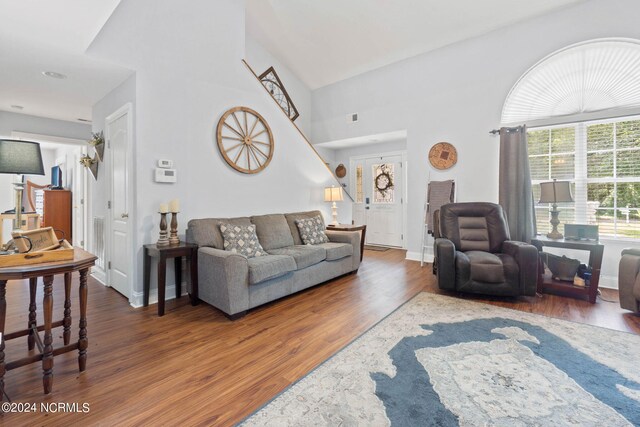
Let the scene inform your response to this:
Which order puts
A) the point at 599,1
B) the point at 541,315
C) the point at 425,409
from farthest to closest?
the point at 599,1 → the point at 541,315 → the point at 425,409

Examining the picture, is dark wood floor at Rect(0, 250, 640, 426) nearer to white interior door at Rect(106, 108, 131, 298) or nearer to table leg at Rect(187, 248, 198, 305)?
table leg at Rect(187, 248, 198, 305)

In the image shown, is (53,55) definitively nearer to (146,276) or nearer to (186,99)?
(186,99)

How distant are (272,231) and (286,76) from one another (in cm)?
403

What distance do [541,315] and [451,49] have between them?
4082 millimetres

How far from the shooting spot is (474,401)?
1.58 m

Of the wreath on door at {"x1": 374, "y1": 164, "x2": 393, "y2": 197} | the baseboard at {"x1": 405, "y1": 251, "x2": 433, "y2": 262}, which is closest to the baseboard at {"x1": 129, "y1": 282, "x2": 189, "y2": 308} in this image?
the baseboard at {"x1": 405, "y1": 251, "x2": 433, "y2": 262}

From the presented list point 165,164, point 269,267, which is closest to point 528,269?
point 269,267

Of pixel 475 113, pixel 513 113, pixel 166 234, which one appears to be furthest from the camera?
pixel 475 113

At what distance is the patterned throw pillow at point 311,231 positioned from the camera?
394 centimetres

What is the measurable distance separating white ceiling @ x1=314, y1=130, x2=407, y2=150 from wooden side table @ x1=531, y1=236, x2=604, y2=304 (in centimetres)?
294

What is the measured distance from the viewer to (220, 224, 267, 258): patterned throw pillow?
3.08 m

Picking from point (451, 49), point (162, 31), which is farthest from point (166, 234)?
point (451, 49)

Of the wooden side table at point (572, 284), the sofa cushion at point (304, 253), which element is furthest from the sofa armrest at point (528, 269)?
the sofa cushion at point (304, 253)

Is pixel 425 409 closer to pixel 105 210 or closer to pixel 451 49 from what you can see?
pixel 105 210
